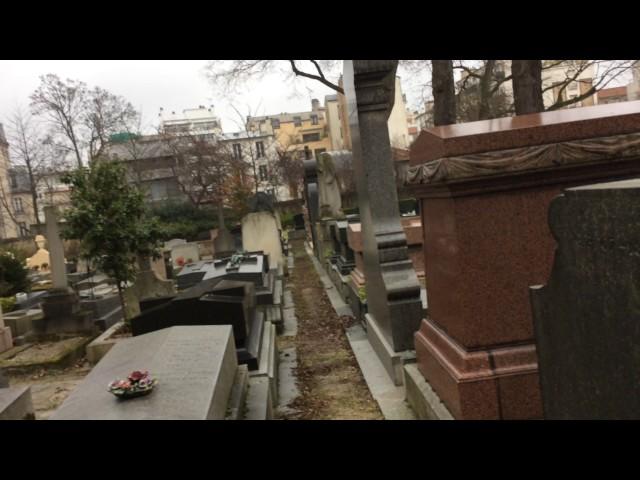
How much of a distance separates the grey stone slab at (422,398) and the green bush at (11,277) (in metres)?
14.6

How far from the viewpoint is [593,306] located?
1894 millimetres

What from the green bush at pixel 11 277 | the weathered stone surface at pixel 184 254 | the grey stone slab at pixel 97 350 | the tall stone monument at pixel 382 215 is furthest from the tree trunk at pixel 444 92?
the green bush at pixel 11 277

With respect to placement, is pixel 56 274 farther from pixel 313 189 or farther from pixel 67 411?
pixel 313 189

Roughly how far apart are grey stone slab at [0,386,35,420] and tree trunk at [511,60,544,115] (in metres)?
12.3

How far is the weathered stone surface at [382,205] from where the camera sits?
6012 millimetres

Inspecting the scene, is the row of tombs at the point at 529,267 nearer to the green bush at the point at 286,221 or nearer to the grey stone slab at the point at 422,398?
the grey stone slab at the point at 422,398

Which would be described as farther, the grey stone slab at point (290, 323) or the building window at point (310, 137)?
the building window at point (310, 137)

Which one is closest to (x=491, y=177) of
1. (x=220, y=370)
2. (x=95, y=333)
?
(x=220, y=370)

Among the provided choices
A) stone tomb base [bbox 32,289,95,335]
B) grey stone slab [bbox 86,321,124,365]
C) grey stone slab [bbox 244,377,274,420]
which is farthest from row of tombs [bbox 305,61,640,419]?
stone tomb base [bbox 32,289,95,335]

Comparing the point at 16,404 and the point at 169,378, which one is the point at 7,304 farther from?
the point at 169,378

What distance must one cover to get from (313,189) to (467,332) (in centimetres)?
1733

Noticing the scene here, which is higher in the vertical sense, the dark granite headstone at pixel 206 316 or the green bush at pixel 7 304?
the dark granite headstone at pixel 206 316

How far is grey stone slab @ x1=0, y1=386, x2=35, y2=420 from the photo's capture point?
4.41m

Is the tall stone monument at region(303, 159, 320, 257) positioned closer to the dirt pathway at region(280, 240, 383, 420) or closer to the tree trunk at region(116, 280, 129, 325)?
the dirt pathway at region(280, 240, 383, 420)
